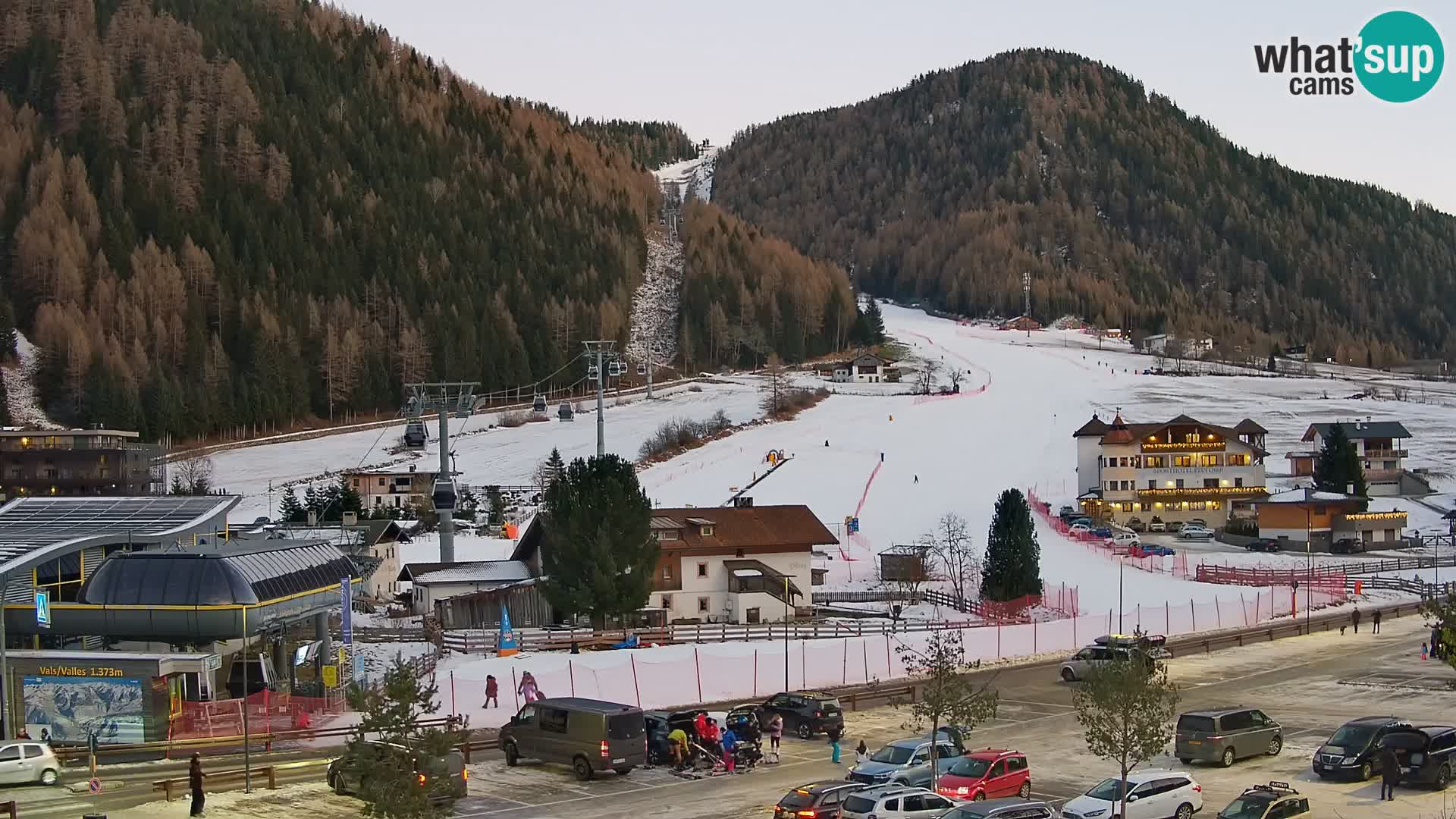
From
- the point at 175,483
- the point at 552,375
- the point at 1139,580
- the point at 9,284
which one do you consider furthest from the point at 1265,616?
the point at 9,284

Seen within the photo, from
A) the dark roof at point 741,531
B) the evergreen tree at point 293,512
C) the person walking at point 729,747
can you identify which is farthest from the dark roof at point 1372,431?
the person walking at point 729,747

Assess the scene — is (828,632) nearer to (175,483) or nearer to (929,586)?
(929,586)

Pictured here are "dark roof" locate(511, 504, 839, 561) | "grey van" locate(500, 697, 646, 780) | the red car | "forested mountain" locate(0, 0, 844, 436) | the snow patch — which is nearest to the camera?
the red car

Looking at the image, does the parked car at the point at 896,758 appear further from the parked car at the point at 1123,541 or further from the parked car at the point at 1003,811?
the parked car at the point at 1123,541

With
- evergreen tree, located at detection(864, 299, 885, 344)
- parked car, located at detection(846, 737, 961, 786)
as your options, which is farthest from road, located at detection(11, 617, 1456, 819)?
evergreen tree, located at detection(864, 299, 885, 344)

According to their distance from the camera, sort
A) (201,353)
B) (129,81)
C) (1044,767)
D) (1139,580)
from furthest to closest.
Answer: (129,81)
(201,353)
(1139,580)
(1044,767)

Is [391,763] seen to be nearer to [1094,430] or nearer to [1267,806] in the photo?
[1267,806]

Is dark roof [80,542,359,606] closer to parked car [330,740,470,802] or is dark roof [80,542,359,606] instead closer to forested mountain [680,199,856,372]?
parked car [330,740,470,802]
